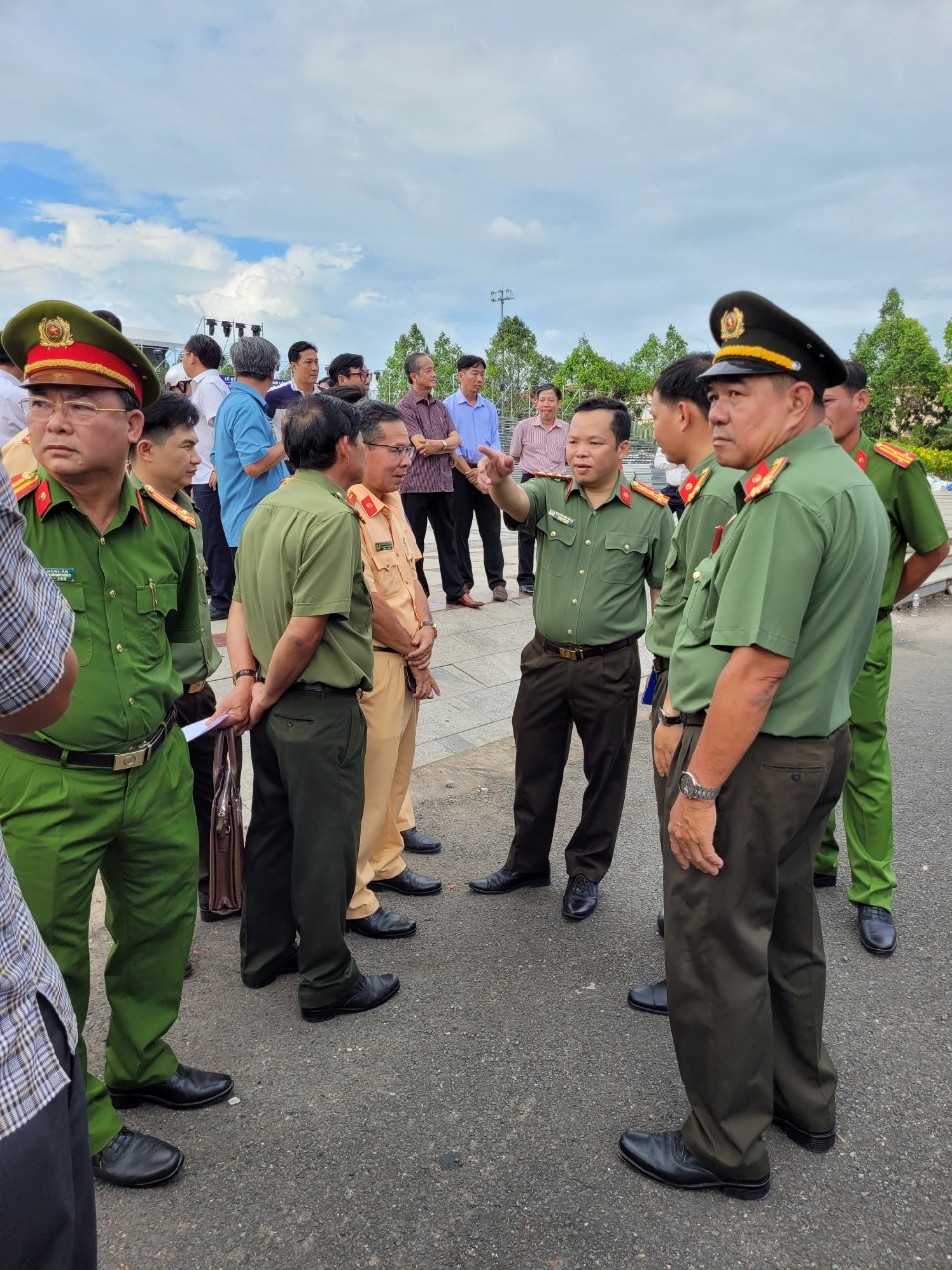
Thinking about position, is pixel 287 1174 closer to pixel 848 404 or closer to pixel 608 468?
pixel 608 468

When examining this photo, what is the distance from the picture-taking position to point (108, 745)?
2133 mm

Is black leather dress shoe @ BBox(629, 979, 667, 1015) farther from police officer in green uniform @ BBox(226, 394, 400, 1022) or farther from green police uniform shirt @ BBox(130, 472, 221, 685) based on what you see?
green police uniform shirt @ BBox(130, 472, 221, 685)

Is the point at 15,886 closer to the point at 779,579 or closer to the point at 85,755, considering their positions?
the point at 85,755

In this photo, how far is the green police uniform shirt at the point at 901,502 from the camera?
350 cm

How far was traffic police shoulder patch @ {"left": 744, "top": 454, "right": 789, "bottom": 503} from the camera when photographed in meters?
2.00

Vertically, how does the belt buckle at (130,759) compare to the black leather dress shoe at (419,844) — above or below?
above

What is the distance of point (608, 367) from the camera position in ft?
173

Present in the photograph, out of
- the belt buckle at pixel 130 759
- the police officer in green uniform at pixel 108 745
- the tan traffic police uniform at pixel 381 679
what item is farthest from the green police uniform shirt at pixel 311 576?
the belt buckle at pixel 130 759

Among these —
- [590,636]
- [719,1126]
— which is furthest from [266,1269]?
[590,636]

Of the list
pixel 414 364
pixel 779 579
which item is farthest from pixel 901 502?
pixel 414 364

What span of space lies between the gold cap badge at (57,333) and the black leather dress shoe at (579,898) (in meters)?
2.71

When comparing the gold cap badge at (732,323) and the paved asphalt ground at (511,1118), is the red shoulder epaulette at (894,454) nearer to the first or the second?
the gold cap badge at (732,323)

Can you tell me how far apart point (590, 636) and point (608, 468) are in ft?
2.28

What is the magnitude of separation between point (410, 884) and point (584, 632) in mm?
1316
